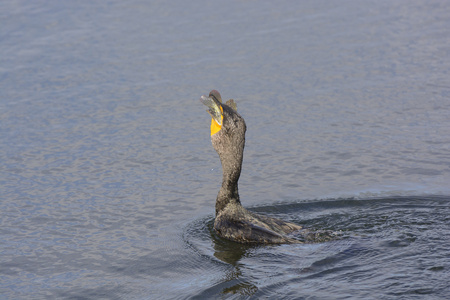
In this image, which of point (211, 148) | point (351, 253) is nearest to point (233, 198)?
point (351, 253)

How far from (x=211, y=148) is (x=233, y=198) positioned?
2.91 m

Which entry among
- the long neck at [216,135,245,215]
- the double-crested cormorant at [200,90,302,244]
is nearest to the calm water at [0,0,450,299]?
the double-crested cormorant at [200,90,302,244]

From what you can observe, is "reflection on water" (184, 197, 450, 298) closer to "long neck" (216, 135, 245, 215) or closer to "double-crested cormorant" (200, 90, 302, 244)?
"double-crested cormorant" (200, 90, 302, 244)

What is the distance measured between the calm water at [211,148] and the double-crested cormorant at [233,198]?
212mm

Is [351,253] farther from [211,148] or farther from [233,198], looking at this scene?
[211,148]

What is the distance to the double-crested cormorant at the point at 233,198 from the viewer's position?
743cm

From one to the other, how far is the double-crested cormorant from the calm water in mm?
212

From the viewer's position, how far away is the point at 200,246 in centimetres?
764

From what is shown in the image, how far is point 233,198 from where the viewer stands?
7844 mm

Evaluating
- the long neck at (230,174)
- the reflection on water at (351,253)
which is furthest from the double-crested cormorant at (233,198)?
the reflection on water at (351,253)

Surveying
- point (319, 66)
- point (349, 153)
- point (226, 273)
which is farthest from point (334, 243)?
point (319, 66)

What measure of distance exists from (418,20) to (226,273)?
10936mm

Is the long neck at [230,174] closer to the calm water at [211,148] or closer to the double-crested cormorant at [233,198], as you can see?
the double-crested cormorant at [233,198]

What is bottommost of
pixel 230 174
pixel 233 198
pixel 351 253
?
pixel 351 253
